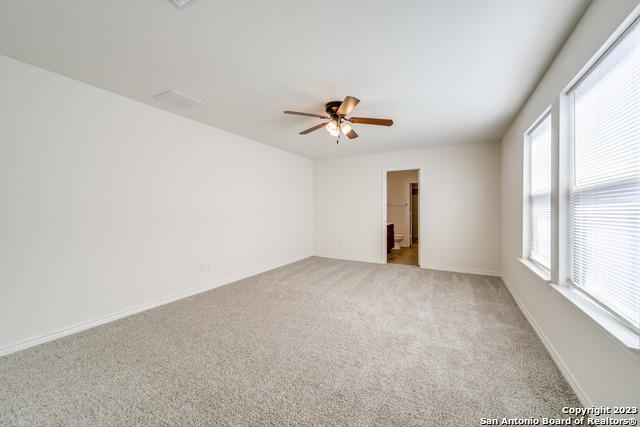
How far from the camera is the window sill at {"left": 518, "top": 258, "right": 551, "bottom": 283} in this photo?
208 cm

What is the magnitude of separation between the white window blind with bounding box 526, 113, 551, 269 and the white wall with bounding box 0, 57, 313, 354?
405cm

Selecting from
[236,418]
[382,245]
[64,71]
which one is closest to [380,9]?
[236,418]

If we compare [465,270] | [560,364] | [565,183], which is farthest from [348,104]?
[465,270]

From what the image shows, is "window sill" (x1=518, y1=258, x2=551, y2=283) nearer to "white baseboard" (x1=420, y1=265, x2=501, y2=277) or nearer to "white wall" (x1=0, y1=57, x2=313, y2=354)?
"white baseboard" (x1=420, y1=265, x2=501, y2=277)

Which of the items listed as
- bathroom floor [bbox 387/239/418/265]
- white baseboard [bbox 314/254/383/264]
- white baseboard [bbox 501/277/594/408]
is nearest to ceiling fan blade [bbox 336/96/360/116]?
white baseboard [bbox 501/277/594/408]

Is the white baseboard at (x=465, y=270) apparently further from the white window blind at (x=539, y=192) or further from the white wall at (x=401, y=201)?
the white wall at (x=401, y=201)

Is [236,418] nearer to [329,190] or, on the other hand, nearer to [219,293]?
[219,293]

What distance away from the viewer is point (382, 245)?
530 centimetres

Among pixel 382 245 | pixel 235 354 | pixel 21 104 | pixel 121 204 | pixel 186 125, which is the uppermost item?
pixel 186 125

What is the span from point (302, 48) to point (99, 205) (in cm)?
259

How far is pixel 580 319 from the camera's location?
1.51m

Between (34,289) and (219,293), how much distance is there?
5.76 ft

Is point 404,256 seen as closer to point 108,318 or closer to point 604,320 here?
point 604,320

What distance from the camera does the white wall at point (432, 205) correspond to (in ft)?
14.3
